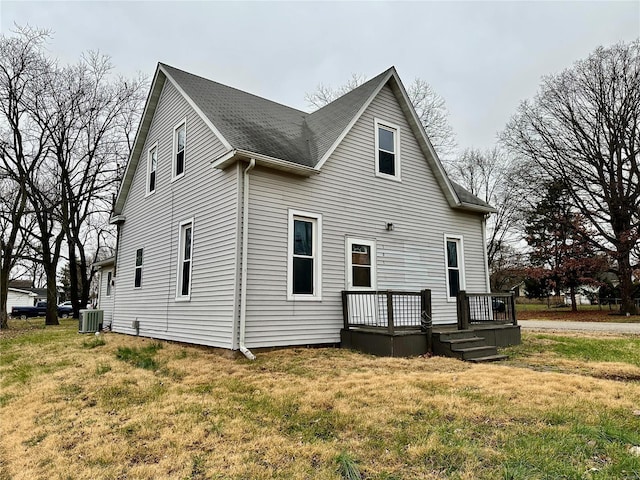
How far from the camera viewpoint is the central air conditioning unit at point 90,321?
14.1 meters

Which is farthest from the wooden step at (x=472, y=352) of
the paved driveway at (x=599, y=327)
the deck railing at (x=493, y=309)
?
the paved driveway at (x=599, y=327)

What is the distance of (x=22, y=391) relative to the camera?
5.97m

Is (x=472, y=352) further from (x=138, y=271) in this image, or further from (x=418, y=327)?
(x=138, y=271)

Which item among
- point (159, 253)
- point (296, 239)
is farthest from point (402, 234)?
point (159, 253)

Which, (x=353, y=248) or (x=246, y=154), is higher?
(x=246, y=154)

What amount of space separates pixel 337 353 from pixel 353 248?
2.60 metres

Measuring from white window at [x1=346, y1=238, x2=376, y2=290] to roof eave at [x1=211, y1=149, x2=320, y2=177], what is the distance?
1981 mm

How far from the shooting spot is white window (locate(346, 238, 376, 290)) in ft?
31.1

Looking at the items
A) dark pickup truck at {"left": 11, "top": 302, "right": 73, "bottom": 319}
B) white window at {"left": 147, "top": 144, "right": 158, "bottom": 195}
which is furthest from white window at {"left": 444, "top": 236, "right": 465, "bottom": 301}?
dark pickup truck at {"left": 11, "top": 302, "right": 73, "bottom": 319}

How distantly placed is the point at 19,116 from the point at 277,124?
50.8 ft

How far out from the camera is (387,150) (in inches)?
427

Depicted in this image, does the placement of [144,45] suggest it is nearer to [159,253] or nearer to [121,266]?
[121,266]

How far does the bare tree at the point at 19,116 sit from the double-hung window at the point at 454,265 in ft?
60.0

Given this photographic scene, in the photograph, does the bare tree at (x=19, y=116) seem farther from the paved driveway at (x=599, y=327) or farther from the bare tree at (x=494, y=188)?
the bare tree at (x=494, y=188)
